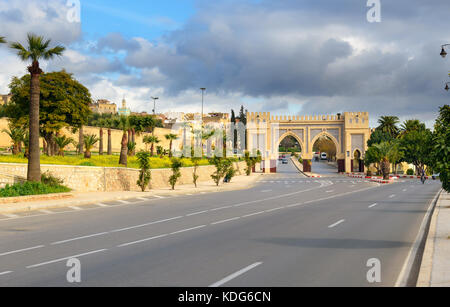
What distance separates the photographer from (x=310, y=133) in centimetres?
8212

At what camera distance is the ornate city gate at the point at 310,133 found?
81.8 meters

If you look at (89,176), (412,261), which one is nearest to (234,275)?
(412,261)

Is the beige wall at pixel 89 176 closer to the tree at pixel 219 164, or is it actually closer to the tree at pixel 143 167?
the tree at pixel 143 167

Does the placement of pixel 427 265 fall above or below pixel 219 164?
below

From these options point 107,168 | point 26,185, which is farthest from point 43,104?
point 26,185

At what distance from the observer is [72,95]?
40.9 meters

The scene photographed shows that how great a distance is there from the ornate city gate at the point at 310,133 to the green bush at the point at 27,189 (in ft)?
195

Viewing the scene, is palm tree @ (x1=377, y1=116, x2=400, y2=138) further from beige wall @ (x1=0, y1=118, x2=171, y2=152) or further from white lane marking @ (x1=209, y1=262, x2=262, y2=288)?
white lane marking @ (x1=209, y1=262, x2=262, y2=288)

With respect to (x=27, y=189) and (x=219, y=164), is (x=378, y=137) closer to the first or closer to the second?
(x=219, y=164)

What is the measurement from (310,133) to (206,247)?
7365 cm

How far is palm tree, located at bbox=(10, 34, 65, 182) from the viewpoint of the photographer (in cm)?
2408

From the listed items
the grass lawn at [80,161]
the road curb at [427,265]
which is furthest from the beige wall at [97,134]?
the road curb at [427,265]
